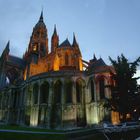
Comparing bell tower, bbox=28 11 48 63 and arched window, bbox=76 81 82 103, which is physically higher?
bell tower, bbox=28 11 48 63

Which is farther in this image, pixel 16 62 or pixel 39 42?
pixel 39 42

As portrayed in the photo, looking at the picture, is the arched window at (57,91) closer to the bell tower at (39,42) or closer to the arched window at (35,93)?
the arched window at (35,93)

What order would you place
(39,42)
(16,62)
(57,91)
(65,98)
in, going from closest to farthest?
(65,98) → (57,91) → (16,62) → (39,42)

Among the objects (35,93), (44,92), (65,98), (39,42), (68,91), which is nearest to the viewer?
(65,98)

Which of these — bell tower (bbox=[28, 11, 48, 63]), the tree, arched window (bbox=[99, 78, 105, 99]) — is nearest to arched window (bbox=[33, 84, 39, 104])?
arched window (bbox=[99, 78, 105, 99])

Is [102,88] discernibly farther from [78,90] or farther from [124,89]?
[124,89]

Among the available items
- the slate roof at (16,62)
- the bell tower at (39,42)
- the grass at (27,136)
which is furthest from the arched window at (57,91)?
the slate roof at (16,62)

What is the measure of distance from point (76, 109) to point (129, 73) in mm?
16572

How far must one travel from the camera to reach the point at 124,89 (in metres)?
20.4

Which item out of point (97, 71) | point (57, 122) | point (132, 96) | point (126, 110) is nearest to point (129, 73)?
point (132, 96)

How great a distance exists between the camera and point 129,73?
20859 mm

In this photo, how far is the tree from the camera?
783 inches

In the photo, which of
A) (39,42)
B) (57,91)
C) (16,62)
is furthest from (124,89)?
(39,42)

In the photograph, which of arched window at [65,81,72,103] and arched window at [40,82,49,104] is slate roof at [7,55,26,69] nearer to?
arched window at [40,82,49,104]
